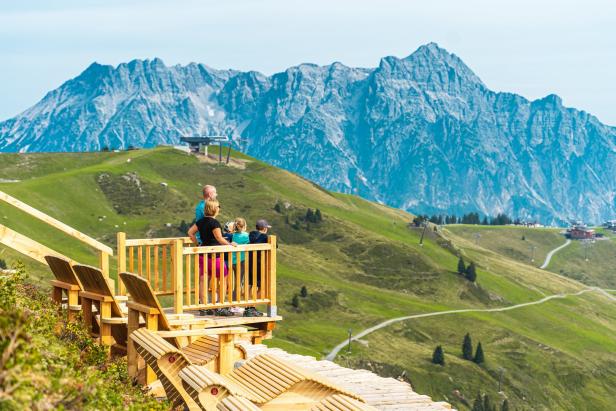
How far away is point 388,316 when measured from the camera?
17150 centimetres

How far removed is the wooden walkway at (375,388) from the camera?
1596 centimetres

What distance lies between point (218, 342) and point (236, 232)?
4.20 m

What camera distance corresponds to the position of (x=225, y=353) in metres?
15.3

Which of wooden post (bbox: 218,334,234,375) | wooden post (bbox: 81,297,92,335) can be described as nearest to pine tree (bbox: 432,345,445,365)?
wooden post (bbox: 81,297,92,335)

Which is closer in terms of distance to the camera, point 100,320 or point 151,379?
point 151,379

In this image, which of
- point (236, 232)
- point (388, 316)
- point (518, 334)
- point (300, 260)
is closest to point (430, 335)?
point (388, 316)

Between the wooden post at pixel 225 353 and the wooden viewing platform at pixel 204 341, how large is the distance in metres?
0.02

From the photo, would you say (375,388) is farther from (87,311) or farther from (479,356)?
(479,356)

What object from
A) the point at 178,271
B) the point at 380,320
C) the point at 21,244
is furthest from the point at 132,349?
the point at 380,320

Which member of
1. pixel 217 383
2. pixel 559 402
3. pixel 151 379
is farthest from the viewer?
pixel 559 402

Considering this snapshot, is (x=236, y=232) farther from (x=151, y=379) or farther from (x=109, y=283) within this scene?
(x=151, y=379)

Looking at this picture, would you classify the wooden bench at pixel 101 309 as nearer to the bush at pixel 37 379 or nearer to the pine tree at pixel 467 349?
the bush at pixel 37 379

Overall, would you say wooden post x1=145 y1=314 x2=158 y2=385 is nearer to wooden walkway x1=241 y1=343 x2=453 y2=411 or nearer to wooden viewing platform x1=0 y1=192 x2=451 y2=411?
→ wooden viewing platform x1=0 y1=192 x2=451 y2=411

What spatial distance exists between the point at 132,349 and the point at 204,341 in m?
1.56
